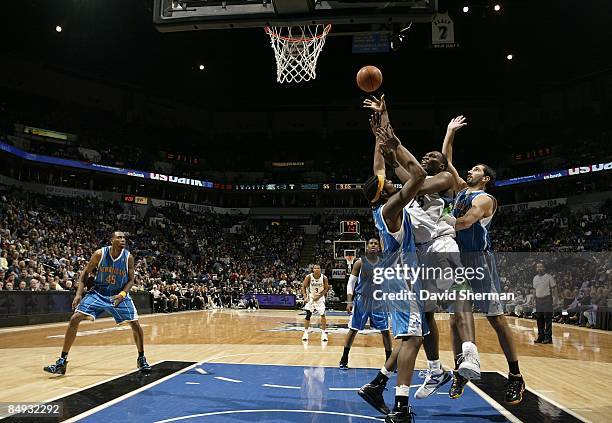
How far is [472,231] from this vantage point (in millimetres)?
4926

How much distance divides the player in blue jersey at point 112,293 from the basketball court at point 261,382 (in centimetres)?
61

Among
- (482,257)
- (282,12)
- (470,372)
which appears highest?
(282,12)

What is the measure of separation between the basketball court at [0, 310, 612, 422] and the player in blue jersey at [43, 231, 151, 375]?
2.01 ft

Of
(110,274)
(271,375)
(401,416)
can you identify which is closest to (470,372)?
(401,416)

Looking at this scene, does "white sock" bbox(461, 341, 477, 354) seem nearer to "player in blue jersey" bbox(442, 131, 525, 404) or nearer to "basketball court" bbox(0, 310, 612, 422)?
"player in blue jersey" bbox(442, 131, 525, 404)

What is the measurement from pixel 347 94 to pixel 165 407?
30680mm

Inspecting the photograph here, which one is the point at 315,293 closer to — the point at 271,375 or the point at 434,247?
the point at 271,375

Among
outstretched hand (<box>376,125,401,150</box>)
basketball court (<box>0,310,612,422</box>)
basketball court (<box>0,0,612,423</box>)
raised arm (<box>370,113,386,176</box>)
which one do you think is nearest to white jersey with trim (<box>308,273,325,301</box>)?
basketball court (<box>0,310,612,422</box>)

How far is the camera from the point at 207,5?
6277 millimetres

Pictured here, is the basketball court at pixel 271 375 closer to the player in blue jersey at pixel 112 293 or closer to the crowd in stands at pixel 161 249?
the player in blue jersey at pixel 112 293

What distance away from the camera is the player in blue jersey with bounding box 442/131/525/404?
14.9ft

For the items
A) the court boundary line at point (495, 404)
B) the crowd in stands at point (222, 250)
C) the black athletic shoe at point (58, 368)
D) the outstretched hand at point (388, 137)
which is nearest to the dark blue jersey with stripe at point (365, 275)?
the court boundary line at point (495, 404)

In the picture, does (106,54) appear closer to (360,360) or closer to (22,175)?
(22,175)

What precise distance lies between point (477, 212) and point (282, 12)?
11.4 feet
